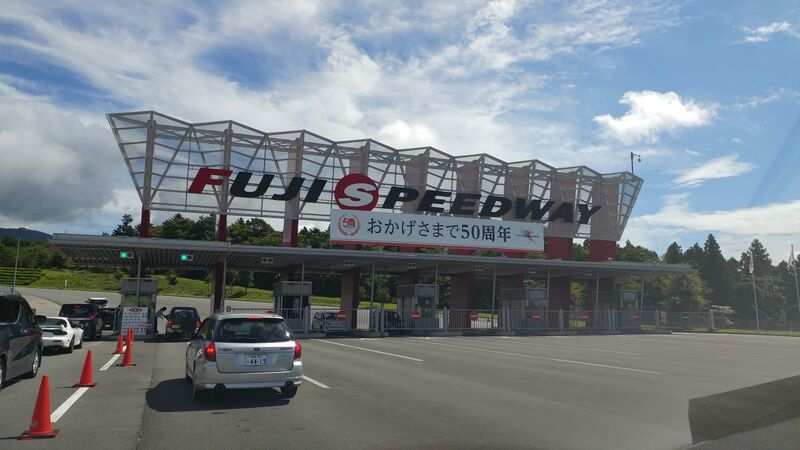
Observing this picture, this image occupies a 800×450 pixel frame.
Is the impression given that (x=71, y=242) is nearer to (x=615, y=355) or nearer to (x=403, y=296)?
(x=403, y=296)

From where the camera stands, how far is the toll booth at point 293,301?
30.2 metres

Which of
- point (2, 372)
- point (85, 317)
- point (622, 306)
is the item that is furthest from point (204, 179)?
point (622, 306)

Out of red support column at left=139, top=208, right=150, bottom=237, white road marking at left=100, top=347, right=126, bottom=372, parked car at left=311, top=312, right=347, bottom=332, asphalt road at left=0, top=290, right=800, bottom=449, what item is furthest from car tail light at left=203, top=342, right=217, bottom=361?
red support column at left=139, top=208, right=150, bottom=237

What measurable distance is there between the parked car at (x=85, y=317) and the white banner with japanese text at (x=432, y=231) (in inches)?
522

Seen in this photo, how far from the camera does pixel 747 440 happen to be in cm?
755

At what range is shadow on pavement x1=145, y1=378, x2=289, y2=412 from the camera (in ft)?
31.4

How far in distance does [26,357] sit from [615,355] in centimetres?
1704

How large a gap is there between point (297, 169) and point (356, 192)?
161 inches

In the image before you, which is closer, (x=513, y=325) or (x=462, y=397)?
(x=462, y=397)

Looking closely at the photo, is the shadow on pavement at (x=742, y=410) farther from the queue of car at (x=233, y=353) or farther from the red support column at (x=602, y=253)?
the red support column at (x=602, y=253)

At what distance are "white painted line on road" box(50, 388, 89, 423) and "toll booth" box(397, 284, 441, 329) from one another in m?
23.1

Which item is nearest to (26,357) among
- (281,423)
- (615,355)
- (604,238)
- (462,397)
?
(281,423)

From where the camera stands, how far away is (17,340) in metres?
11.6

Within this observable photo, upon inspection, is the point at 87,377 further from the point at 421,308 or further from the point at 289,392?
the point at 421,308
